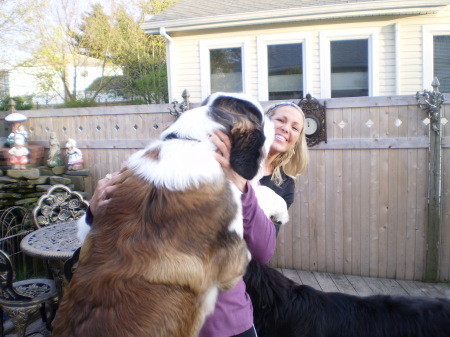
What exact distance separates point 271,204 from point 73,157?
4.27 metres

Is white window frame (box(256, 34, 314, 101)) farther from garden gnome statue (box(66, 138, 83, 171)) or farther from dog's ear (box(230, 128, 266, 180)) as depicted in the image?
dog's ear (box(230, 128, 266, 180))

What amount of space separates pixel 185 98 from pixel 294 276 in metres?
2.69

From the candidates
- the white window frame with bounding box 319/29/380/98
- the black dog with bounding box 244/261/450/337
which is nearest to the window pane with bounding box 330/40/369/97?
the white window frame with bounding box 319/29/380/98

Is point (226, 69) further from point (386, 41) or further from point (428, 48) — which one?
point (428, 48)

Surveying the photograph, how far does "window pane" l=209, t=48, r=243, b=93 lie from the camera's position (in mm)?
8422

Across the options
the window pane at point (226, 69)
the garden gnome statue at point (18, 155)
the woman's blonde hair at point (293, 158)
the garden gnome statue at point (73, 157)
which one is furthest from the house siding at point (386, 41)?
the woman's blonde hair at point (293, 158)

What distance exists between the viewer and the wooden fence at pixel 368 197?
4348mm

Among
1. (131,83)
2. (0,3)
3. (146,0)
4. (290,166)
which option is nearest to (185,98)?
(290,166)

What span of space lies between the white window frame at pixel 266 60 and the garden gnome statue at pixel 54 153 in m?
4.40

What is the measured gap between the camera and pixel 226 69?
334 inches

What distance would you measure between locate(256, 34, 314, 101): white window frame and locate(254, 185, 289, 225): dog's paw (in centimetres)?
637

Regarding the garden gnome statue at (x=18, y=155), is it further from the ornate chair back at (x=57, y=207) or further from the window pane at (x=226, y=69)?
the window pane at (x=226, y=69)

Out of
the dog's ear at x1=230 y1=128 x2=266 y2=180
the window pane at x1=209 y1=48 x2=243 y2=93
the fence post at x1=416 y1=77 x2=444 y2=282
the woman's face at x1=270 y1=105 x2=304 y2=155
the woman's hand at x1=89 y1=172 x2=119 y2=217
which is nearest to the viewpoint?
the woman's hand at x1=89 y1=172 x2=119 y2=217

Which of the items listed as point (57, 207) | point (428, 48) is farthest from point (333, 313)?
point (428, 48)
